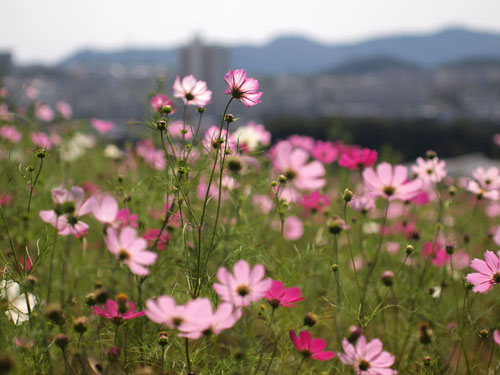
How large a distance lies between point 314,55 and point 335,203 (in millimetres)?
133893

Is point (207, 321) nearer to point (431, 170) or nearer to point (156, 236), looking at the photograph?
point (156, 236)

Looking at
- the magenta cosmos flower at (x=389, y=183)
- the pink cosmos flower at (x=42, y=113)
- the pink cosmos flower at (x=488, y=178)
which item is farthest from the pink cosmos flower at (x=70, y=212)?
the pink cosmos flower at (x=42, y=113)

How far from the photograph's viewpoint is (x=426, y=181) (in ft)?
3.11

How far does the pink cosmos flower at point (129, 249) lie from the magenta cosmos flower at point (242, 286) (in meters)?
0.08

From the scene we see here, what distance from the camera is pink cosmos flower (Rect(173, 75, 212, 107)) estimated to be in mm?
651

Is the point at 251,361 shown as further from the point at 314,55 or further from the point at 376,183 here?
the point at 314,55

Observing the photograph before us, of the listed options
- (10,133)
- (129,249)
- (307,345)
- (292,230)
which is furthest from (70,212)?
(10,133)

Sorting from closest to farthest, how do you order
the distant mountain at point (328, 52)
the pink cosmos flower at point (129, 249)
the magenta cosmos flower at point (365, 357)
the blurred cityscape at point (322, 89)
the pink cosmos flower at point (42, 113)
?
the pink cosmos flower at point (129, 249) < the magenta cosmos flower at point (365, 357) < the pink cosmos flower at point (42, 113) < the blurred cityscape at point (322, 89) < the distant mountain at point (328, 52)

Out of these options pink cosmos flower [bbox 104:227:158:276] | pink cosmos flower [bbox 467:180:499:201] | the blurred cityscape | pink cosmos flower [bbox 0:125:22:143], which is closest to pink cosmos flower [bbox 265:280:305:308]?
pink cosmos flower [bbox 104:227:158:276]

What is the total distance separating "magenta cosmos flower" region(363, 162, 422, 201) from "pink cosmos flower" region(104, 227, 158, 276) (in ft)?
1.26

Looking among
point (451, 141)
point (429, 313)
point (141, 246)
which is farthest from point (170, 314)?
point (451, 141)

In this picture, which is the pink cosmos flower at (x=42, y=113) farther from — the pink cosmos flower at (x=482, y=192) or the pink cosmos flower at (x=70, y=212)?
the pink cosmos flower at (x=482, y=192)

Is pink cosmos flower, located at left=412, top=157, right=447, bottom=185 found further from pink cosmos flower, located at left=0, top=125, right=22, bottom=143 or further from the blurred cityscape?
the blurred cityscape

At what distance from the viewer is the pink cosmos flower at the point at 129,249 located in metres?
0.43
